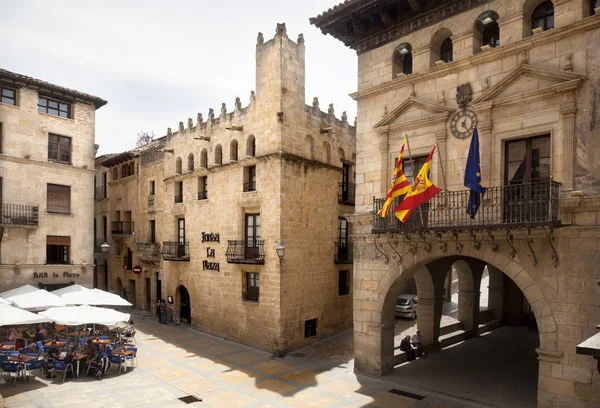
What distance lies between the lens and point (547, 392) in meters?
11.0

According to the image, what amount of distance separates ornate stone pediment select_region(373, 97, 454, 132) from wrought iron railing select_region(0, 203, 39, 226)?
1866cm

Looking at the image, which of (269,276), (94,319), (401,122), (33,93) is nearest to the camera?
(401,122)

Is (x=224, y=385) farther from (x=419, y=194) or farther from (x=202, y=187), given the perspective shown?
(x=202, y=187)

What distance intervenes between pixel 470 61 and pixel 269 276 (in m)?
11.6

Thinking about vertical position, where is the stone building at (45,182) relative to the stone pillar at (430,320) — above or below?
above

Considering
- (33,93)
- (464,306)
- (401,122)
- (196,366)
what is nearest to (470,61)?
(401,122)

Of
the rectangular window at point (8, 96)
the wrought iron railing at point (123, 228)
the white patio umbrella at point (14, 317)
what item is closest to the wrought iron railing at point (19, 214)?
the rectangular window at point (8, 96)

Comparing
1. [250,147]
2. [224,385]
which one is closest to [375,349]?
[224,385]

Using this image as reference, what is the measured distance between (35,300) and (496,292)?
23730 mm

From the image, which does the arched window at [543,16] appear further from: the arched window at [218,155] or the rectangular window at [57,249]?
the rectangular window at [57,249]

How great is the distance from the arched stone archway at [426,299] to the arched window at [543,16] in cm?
641

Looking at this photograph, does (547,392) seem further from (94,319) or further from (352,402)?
(94,319)

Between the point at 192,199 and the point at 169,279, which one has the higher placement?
the point at 192,199

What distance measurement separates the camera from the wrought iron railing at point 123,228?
3019cm
